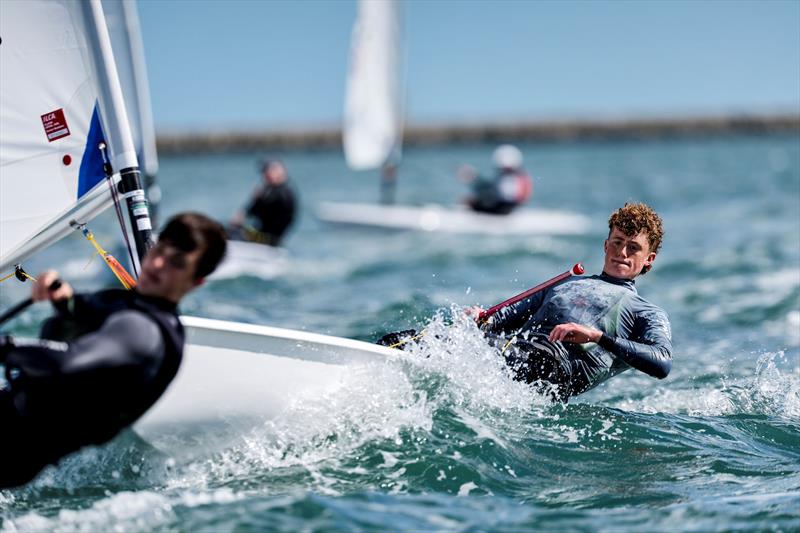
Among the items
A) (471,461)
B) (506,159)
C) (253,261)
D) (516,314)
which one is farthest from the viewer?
(506,159)

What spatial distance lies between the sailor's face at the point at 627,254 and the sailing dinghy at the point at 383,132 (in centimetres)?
993

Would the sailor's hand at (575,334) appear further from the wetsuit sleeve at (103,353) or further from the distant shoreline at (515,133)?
the distant shoreline at (515,133)

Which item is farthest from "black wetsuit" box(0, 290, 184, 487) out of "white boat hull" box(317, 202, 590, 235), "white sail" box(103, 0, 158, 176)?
A: "white boat hull" box(317, 202, 590, 235)

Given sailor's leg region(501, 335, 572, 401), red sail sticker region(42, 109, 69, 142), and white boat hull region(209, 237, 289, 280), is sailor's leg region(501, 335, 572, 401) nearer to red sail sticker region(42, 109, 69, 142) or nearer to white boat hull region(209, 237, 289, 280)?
red sail sticker region(42, 109, 69, 142)

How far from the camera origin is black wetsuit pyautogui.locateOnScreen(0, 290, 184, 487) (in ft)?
8.28

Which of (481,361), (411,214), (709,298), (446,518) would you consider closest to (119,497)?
(446,518)

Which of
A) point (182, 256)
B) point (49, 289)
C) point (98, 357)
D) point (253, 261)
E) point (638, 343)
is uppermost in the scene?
point (182, 256)

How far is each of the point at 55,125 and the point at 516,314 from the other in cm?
205

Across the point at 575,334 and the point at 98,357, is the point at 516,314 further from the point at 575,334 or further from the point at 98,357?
the point at 98,357

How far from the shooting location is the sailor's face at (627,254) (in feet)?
12.7

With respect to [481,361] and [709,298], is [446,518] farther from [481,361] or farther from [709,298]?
[709,298]

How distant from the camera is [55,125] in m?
3.81

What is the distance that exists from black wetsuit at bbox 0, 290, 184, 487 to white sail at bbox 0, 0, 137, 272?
3.79 feet

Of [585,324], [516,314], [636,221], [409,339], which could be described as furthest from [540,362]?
[636,221]
